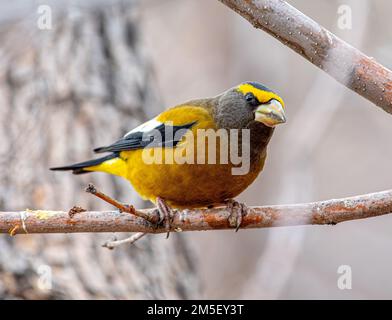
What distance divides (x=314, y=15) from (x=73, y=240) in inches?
202

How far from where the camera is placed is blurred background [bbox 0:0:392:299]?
514 cm

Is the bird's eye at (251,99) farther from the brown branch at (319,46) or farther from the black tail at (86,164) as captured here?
the black tail at (86,164)

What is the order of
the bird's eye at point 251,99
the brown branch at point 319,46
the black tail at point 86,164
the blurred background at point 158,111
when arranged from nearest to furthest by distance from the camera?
the brown branch at point 319,46 < the bird's eye at point 251,99 < the black tail at point 86,164 < the blurred background at point 158,111

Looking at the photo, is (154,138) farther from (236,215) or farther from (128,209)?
(128,209)

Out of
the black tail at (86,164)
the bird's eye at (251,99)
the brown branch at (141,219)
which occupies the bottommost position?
the brown branch at (141,219)

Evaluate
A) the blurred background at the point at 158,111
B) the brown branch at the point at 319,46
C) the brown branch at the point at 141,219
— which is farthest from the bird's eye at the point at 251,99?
the blurred background at the point at 158,111

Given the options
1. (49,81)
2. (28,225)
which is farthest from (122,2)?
(28,225)

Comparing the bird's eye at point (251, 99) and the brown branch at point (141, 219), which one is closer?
the brown branch at point (141, 219)

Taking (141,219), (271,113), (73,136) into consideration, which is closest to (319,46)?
(271,113)

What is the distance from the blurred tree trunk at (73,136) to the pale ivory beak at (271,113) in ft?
5.67

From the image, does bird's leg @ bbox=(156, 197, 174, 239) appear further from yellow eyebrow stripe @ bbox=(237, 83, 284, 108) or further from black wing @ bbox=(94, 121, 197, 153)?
yellow eyebrow stripe @ bbox=(237, 83, 284, 108)

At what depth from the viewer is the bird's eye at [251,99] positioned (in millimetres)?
4134

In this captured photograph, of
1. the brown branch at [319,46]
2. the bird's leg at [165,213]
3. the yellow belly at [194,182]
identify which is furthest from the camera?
the yellow belly at [194,182]

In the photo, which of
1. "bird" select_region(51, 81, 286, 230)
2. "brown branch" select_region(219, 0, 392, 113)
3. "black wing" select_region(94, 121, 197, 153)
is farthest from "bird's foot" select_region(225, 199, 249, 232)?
"brown branch" select_region(219, 0, 392, 113)
